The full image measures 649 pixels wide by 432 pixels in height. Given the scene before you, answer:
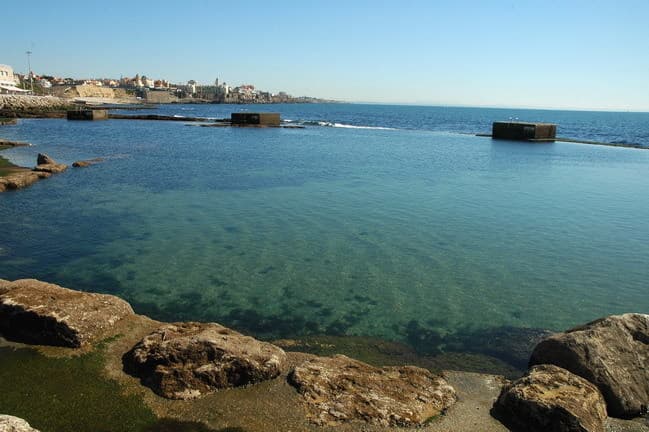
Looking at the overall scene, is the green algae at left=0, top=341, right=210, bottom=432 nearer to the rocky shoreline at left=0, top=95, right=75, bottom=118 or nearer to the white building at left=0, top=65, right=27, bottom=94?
the rocky shoreline at left=0, top=95, right=75, bottom=118

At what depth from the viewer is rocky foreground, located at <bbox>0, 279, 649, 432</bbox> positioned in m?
6.41

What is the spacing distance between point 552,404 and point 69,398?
692cm

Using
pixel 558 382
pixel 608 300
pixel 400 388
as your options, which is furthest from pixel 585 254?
pixel 400 388

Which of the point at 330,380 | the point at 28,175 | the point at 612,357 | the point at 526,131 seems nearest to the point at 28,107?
the point at 28,175

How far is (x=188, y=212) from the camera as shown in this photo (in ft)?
61.8

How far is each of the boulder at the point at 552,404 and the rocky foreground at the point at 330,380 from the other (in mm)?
15

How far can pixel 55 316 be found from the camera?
7938mm

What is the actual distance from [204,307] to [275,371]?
12.6ft

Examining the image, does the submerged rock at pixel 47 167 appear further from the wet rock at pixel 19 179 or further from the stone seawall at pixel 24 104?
the stone seawall at pixel 24 104

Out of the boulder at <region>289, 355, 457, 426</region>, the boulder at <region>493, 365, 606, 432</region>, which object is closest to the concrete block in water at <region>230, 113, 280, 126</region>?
the boulder at <region>289, 355, 457, 426</region>

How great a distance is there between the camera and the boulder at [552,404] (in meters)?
6.14

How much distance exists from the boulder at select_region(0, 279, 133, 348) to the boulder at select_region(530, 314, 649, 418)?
8063 mm

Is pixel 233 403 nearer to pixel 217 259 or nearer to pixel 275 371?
pixel 275 371

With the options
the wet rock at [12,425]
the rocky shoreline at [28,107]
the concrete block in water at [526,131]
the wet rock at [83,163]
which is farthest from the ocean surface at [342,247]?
the rocky shoreline at [28,107]
